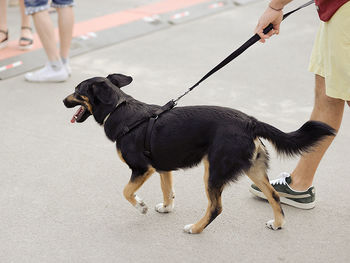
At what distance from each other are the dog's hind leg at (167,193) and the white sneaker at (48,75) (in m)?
2.64

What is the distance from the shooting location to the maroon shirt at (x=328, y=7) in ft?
9.67

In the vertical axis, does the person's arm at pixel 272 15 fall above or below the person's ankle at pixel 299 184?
above

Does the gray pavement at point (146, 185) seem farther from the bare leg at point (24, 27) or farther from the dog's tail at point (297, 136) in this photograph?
the bare leg at point (24, 27)

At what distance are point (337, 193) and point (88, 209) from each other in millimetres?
1741

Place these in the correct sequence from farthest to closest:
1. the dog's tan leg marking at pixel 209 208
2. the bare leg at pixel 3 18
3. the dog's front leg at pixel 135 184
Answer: the bare leg at pixel 3 18 < the dog's front leg at pixel 135 184 < the dog's tan leg marking at pixel 209 208

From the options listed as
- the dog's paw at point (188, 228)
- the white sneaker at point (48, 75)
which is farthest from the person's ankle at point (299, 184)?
the white sneaker at point (48, 75)

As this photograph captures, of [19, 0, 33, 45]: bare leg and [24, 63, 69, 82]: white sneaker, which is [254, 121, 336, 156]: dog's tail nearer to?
[24, 63, 69, 82]: white sneaker

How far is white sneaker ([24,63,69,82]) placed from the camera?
574 centimetres

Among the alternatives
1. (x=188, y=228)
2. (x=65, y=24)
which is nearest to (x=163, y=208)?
(x=188, y=228)

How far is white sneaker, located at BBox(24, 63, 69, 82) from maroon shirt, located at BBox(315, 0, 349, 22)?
3.37 m

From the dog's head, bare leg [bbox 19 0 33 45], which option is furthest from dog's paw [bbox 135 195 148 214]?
bare leg [bbox 19 0 33 45]

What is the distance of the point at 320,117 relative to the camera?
340 cm

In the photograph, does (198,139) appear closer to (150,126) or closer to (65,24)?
(150,126)

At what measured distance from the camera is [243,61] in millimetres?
6422
